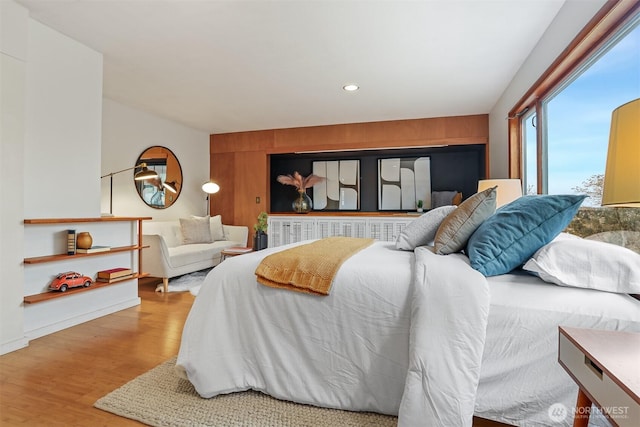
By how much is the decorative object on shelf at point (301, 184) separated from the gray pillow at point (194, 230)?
143 cm

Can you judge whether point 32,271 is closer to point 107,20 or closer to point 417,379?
point 107,20

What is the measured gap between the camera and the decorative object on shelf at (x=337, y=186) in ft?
18.6

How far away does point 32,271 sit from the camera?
8.35 feet

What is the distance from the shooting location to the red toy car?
263 centimetres

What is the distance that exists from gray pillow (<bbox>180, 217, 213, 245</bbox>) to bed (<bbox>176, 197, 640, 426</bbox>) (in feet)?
10.9

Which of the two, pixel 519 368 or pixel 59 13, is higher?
pixel 59 13

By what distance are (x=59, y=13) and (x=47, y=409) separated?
2.59m

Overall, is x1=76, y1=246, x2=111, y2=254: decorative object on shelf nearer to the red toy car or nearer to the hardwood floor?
the red toy car

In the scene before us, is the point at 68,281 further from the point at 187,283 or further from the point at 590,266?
the point at 590,266

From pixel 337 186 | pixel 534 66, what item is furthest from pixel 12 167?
pixel 337 186

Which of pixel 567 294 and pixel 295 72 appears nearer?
pixel 567 294

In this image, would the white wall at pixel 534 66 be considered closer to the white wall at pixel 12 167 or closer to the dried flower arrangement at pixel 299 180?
the dried flower arrangement at pixel 299 180

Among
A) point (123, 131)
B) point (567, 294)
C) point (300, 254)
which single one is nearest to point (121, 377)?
point (300, 254)

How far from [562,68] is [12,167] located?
3844mm
